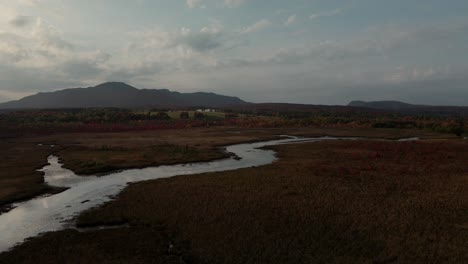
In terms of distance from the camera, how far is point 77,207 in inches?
1139

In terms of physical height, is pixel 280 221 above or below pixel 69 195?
above

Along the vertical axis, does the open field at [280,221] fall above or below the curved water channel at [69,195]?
above

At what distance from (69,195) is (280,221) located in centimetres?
2022

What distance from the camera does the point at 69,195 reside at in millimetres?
32938

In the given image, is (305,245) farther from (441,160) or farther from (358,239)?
(441,160)

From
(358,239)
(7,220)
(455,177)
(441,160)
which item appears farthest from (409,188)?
(7,220)

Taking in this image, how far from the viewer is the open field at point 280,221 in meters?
19.4

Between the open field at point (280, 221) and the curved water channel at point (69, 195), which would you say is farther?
the curved water channel at point (69, 195)

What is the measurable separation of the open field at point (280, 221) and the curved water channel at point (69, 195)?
5.89 ft

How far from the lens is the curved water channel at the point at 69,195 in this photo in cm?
2411

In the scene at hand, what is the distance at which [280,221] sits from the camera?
2420cm

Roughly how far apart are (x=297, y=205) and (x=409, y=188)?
1230 centimetres

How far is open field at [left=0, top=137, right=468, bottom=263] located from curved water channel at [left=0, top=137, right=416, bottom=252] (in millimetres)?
1796

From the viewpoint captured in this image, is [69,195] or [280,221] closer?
[280,221]
